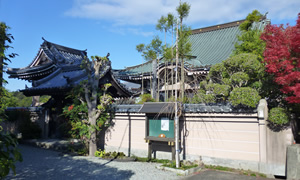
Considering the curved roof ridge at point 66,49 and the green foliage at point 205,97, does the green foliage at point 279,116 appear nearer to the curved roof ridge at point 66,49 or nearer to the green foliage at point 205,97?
the green foliage at point 205,97

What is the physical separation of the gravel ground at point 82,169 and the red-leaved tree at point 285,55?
403 centimetres

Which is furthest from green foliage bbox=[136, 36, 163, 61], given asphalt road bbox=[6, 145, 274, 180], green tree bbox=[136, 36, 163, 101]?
asphalt road bbox=[6, 145, 274, 180]

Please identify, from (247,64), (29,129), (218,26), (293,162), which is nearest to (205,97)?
(247,64)

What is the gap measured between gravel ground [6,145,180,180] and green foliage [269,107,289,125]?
331 cm

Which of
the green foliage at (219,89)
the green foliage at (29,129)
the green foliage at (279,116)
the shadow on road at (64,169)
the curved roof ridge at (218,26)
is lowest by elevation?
the shadow on road at (64,169)

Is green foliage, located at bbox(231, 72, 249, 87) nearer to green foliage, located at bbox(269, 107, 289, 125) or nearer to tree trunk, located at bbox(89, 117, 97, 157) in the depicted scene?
green foliage, located at bbox(269, 107, 289, 125)

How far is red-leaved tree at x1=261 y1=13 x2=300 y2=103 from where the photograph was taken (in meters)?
6.18

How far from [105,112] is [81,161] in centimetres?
239

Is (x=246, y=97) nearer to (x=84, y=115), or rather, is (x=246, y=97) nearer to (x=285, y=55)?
(x=285, y=55)

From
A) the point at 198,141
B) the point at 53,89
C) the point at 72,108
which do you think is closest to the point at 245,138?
the point at 198,141

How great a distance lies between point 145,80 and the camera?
1625cm

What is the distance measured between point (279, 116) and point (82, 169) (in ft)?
20.7

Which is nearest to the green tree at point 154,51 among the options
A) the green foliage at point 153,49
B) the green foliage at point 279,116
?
the green foliage at point 153,49

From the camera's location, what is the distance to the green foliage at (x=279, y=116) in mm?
6914
